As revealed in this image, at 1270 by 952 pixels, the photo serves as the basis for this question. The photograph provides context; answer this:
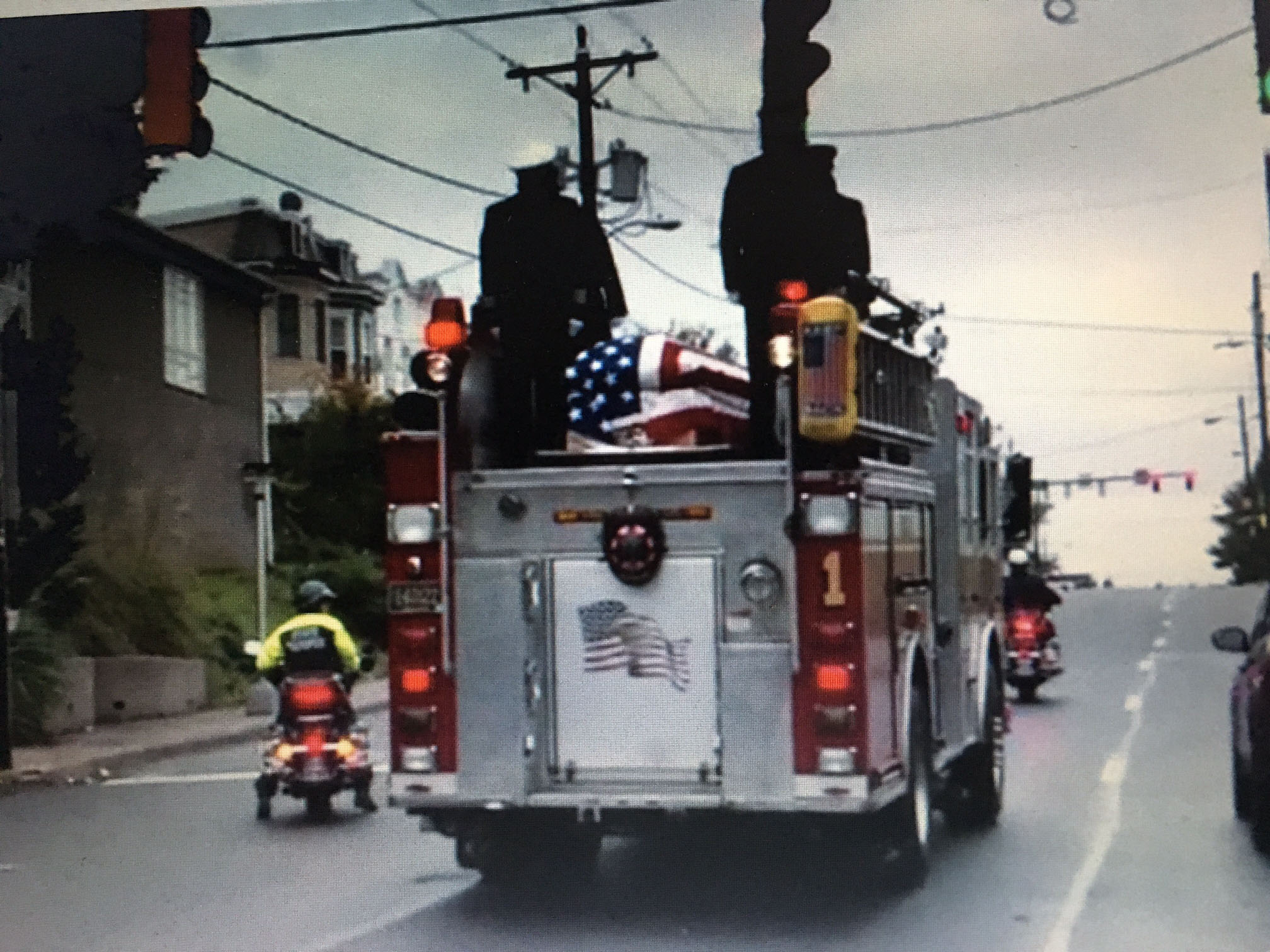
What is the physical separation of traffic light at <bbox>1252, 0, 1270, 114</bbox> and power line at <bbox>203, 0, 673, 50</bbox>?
2.06 metres

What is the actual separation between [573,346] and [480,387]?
1.27 ft

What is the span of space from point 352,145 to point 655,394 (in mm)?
1667

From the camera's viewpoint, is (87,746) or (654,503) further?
(87,746)

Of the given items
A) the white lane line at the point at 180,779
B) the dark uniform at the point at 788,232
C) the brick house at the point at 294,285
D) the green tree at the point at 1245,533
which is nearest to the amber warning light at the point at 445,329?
the brick house at the point at 294,285

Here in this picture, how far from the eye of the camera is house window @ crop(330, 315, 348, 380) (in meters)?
6.80

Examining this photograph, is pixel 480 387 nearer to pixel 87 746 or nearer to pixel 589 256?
pixel 589 256

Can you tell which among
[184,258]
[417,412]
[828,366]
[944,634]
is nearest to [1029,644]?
[944,634]

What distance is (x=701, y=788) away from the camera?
5.82m

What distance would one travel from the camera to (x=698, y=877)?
6.15m

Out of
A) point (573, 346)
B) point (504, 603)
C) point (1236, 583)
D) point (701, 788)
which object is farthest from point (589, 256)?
point (1236, 583)

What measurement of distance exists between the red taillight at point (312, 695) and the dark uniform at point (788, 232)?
7.06ft

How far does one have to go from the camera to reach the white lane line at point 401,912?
18.9 ft

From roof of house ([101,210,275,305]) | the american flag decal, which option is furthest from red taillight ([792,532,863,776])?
roof of house ([101,210,275,305])

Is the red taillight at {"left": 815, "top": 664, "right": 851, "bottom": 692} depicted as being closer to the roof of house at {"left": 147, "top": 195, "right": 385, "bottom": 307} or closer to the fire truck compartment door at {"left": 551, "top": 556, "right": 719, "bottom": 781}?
the fire truck compartment door at {"left": 551, "top": 556, "right": 719, "bottom": 781}
